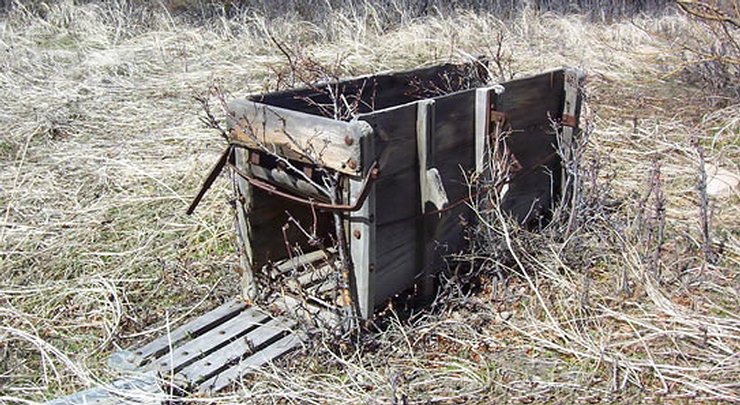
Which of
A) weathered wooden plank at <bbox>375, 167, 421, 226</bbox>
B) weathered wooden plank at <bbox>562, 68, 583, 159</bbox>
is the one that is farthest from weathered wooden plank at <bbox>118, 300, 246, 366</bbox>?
weathered wooden plank at <bbox>562, 68, 583, 159</bbox>

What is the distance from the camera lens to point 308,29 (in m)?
9.81

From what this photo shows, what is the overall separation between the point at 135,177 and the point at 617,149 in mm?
3576

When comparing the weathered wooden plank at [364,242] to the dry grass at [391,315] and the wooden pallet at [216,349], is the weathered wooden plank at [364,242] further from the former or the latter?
the wooden pallet at [216,349]

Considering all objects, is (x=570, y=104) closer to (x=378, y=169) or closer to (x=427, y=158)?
(x=427, y=158)

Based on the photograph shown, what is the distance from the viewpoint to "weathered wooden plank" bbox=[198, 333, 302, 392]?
298 cm

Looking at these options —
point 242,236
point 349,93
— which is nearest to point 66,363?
point 242,236

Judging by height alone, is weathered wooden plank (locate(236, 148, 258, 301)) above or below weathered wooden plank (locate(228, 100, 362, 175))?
below

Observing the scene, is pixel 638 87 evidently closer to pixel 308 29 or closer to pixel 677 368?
pixel 308 29

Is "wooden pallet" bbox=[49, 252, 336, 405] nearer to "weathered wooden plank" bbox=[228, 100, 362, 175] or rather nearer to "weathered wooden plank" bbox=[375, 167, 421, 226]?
"weathered wooden plank" bbox=[375, 167, 421, 226]

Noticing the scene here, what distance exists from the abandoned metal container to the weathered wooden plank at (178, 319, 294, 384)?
222 mm

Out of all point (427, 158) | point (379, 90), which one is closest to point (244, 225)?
point (427, 158)

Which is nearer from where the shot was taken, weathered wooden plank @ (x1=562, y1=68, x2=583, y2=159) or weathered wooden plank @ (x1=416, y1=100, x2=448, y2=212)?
weathered wooden plank @ (x1=416, y1=100, x2=448, y2=212)

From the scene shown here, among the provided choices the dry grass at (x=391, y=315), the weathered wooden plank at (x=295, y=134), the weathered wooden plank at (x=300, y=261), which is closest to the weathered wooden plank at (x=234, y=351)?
the dry grass at (x=391, y=315)

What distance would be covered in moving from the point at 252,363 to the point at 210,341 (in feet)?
0.91
